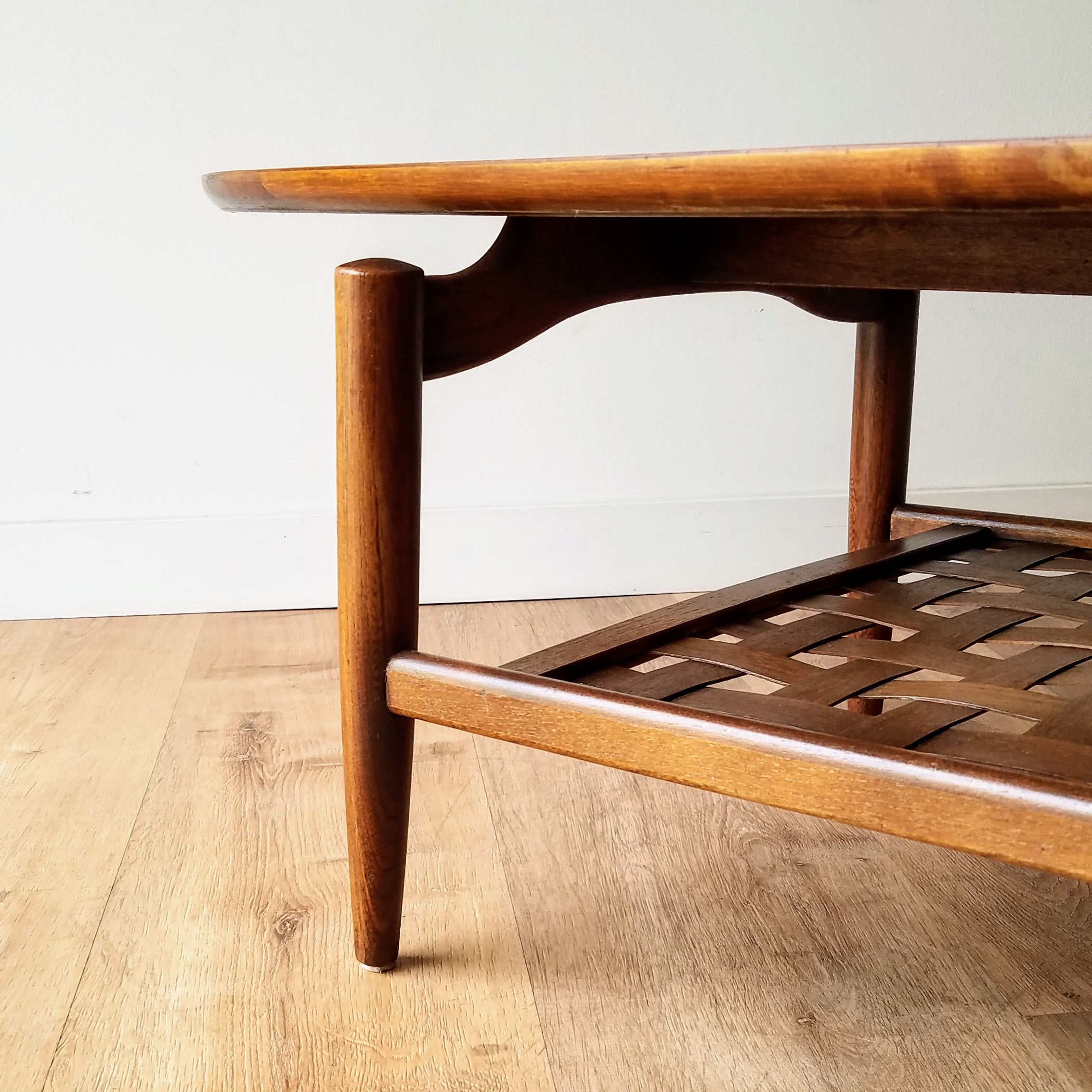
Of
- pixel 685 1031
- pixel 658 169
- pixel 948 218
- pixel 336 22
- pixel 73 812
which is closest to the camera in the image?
pixel 658 169

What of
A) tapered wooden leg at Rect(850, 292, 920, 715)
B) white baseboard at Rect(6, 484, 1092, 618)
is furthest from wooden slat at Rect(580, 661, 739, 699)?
white baseboard at Rect(6, 484, 1092, 618)

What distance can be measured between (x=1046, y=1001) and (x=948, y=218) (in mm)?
521

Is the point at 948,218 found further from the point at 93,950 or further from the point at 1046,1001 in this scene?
the point at 93,950

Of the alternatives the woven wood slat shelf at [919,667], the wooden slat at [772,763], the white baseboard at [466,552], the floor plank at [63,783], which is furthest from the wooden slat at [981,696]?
the white baseboard at [466,552]

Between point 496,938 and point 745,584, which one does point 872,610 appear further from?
point 496,938

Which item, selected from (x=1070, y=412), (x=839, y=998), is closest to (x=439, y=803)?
(x=839, y=998)

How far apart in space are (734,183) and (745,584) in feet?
1.34

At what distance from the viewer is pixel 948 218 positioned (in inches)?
33.7

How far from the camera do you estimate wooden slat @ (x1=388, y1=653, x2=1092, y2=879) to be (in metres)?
0.52

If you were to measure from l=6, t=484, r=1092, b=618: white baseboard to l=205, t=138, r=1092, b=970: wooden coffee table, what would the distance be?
28.7 inches

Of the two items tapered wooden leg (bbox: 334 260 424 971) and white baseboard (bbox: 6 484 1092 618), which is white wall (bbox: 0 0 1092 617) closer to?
white baseboard (bbox: 6 484 1092 618)

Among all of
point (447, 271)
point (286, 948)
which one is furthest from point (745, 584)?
point (447, 271)

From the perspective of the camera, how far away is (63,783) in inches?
44.8

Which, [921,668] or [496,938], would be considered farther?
[496,938]
